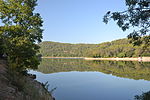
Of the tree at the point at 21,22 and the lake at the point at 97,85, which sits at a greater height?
the tree at the point at 21,22

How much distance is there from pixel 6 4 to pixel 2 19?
1842 millimetres

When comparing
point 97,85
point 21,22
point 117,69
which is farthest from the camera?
point 117,69

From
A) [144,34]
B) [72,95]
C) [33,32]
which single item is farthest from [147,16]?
[72,95]

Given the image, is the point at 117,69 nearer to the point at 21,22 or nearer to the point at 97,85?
the point at 97,85

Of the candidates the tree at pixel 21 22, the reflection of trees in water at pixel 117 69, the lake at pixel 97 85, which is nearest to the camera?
the tree at pixel 21 22

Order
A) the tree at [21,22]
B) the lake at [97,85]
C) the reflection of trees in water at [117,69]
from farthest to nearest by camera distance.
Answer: the reflection of trees in water at [117,69], the lake at [97,85], the tree at [21,22]

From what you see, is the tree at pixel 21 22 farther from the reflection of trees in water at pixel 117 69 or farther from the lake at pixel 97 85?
the reflection of trees in water at pixel 117 69

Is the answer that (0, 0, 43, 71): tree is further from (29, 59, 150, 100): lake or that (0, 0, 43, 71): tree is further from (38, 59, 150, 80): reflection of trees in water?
(38, 59, 150, 80): reflection of trees in water

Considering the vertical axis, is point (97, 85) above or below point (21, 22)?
below

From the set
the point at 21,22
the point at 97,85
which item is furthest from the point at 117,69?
the point at 21,22

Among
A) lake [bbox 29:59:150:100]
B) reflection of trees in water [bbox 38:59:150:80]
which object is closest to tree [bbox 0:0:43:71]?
lake [bbox 29:59:150:100]

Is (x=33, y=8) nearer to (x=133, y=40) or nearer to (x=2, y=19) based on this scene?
(x=2, y=19)

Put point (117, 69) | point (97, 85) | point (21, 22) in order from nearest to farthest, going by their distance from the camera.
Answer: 1. point (21, 22)
2. point (97, 85)
3. point (117, 69)

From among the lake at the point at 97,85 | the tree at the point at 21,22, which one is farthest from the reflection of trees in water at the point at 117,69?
the tree at the point at 21,22
